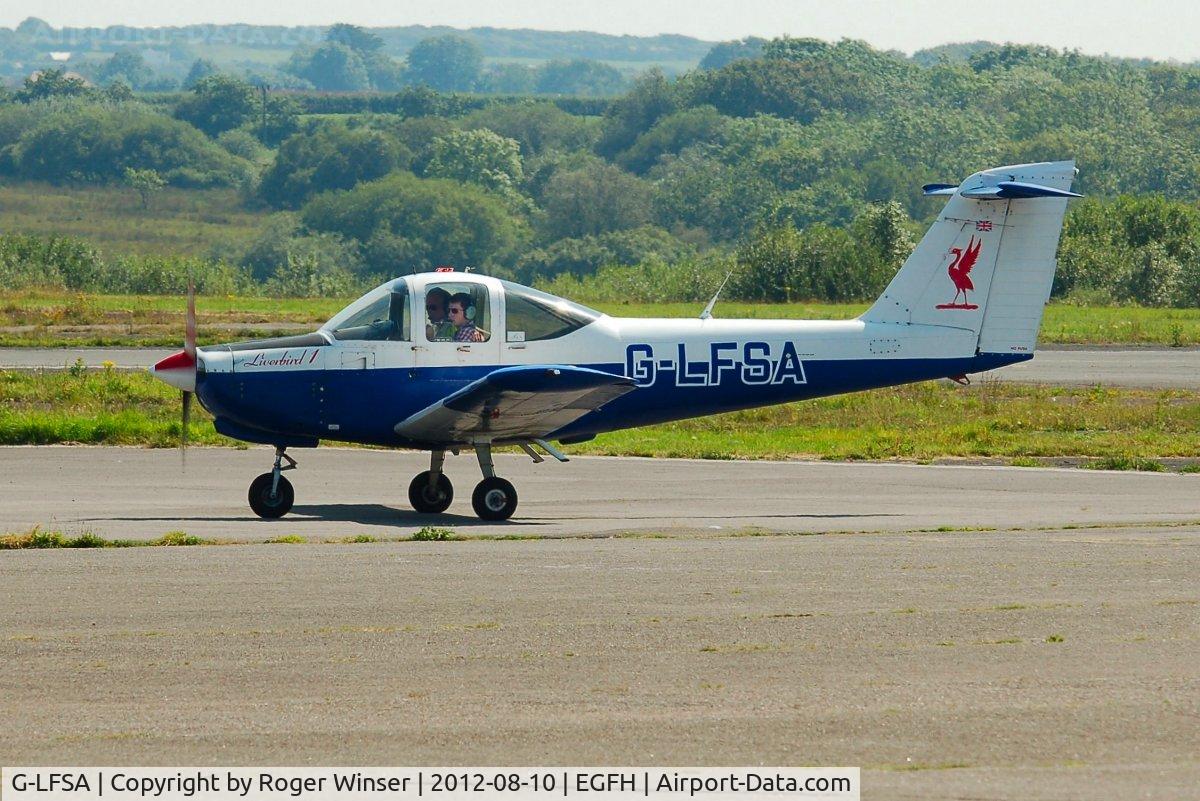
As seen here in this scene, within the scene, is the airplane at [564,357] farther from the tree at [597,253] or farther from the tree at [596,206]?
the tree at [596,206]

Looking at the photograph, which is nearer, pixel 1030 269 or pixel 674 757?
pixel 674 757

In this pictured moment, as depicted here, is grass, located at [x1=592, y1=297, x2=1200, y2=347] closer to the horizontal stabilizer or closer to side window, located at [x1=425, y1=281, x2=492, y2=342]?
the horizontal stabilizer

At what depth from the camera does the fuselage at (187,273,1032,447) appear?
14.6m

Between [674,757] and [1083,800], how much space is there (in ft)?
5.41

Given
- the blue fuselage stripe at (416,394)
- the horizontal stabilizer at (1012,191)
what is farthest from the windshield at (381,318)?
the horizontal stabilizer at (1012,191)

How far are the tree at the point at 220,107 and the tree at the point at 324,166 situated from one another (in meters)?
29.4

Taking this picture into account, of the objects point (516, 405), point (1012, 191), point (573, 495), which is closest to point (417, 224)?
point (573, 495)

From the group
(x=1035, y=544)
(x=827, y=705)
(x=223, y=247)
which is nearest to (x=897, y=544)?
(x=1035, y=544)

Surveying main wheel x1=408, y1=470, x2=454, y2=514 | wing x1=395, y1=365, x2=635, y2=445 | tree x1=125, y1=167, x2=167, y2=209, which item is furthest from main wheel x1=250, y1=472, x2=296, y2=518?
tree x1=125, y1=167, x2=167, y2=209

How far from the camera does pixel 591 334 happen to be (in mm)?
15281

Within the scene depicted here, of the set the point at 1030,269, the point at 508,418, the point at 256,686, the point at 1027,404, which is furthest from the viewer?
the point at 1027,404

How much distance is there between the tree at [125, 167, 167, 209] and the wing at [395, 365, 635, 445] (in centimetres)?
9876

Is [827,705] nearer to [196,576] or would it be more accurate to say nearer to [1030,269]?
[196,576]

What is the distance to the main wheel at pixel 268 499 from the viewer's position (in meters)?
14.5
